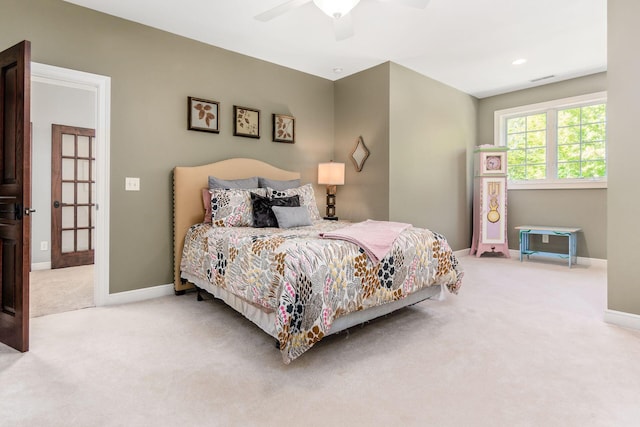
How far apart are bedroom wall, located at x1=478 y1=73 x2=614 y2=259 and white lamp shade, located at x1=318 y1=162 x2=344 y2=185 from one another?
3.00 metres

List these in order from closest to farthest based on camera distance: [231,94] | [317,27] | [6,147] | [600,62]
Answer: [6,147]
[317,27]
[231,94]
[600,62]

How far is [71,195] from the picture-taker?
482 centimetres

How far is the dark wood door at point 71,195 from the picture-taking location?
183 inches

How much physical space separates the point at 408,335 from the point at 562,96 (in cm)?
474

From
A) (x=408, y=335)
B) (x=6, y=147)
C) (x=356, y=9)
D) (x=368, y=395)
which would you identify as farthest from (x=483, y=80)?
(x=6, y=147)

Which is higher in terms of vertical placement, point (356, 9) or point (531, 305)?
point (356, 9)

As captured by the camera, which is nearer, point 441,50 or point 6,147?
point 6,147

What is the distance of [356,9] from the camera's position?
10.1 feet

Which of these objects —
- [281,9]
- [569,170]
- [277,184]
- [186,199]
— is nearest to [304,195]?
[277,184]

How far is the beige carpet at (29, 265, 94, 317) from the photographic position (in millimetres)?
3012

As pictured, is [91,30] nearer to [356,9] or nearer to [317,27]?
[317,27]

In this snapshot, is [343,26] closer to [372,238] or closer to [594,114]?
[372,238]

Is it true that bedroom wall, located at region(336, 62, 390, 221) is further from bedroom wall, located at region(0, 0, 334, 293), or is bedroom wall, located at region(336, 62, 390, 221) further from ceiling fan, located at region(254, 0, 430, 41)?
ceiling fan, located at region(254, 0, 430, 41)

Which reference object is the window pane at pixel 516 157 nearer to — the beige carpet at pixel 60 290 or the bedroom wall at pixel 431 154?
the bedroom wall at pixel 431 154
